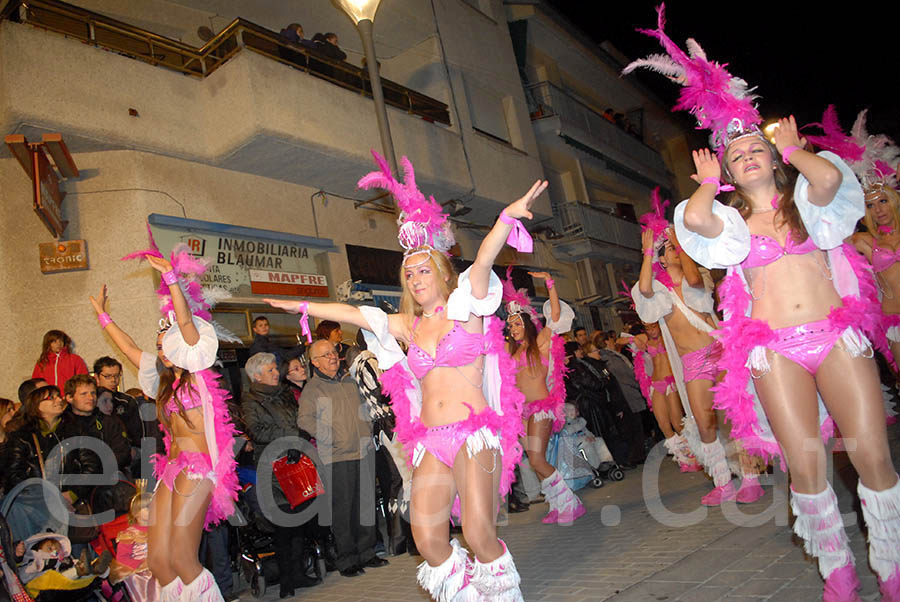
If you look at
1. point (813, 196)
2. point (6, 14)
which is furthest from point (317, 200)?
point (813, 196)

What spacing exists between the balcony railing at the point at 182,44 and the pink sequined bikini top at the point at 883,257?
26.6 feet

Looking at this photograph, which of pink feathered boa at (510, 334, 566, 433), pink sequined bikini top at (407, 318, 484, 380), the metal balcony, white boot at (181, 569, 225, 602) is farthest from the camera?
the metal balcony

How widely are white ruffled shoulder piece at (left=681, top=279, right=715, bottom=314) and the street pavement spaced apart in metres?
1.56

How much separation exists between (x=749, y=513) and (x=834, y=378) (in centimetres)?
228

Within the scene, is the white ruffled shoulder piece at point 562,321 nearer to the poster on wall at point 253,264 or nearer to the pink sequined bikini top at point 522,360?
the pink sequined bikini top at point 522,360

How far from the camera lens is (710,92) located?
3.42 metres

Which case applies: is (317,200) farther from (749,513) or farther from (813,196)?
(813,196)

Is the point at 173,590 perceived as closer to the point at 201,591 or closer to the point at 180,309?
the point at 201,591

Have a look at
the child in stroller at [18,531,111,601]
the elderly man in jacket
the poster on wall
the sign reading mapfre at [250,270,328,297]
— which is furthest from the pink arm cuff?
the sign reading mapfre at [250,270,328,297]

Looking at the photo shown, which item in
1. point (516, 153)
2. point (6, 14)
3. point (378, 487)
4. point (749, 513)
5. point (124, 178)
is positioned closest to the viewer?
point (749, 513)

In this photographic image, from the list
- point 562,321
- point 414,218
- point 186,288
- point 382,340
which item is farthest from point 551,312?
point 186,288

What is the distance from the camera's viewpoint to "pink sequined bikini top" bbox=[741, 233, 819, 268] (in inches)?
122

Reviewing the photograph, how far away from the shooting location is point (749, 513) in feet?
15.6

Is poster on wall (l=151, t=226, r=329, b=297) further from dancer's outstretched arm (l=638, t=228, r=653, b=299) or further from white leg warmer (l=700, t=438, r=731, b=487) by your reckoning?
white leg warmer (l=700, t=438, r=731, b=487)
